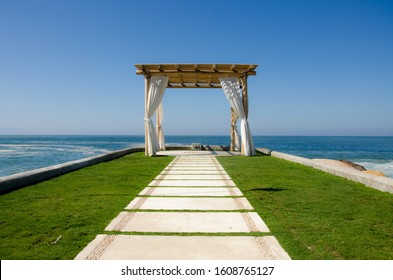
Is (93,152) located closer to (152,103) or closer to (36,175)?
(152,103)

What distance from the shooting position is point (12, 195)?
4.09 metres

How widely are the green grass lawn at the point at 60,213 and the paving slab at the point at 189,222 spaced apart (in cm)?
19

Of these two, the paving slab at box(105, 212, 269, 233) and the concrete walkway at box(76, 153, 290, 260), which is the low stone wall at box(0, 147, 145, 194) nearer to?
the concrete walkway at box(76, 153, 290, 260)

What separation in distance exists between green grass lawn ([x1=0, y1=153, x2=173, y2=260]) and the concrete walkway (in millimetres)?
173

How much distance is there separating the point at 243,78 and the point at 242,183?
641cm

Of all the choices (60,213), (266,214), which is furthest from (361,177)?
(60,213)

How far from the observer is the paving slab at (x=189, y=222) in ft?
9.02

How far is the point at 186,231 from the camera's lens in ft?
8.83

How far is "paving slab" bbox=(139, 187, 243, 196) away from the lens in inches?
169

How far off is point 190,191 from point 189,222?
61.2 inches

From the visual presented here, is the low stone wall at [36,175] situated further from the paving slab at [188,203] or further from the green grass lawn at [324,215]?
the green grass lawn at [324,215]

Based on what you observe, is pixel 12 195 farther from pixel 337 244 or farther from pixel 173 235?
pixel 337 244

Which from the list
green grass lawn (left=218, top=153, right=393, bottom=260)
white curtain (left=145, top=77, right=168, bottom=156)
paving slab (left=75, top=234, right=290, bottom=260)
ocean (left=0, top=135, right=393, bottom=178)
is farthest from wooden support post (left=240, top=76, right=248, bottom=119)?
ocean (left=0, top=135, right=393, bottom=178)
